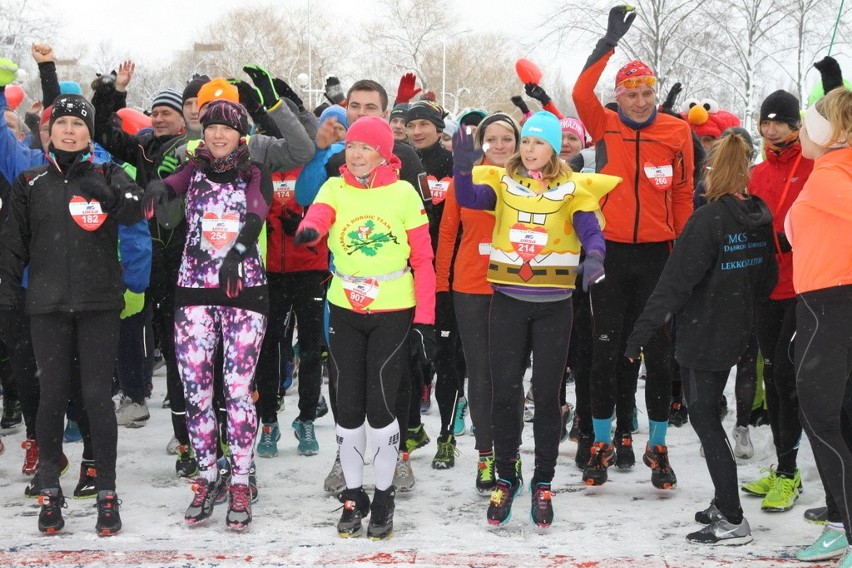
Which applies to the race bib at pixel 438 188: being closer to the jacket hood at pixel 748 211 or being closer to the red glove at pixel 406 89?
the red glove at pixel 406 89

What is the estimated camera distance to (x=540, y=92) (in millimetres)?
6520

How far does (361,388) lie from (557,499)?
1.50 metres

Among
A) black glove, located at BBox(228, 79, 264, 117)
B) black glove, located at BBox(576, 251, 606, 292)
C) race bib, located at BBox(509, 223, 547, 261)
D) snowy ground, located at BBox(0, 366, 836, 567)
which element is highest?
black glove, located at BBox(228, 79, 264, 117)

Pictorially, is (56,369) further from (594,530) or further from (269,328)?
(594,530)

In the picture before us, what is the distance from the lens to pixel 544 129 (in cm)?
549

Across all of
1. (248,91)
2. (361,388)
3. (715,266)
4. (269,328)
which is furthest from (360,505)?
(248,91)

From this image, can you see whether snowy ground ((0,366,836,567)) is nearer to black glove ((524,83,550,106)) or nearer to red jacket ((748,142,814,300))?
red jacket ((748,142,814,300))

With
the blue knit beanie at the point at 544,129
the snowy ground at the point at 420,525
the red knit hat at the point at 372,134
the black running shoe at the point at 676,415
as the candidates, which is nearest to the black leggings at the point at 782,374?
the snowy ground at the point at 420,525

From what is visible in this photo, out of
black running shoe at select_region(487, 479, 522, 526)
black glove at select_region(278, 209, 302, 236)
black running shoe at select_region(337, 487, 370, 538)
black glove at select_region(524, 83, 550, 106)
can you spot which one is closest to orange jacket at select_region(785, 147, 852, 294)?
black running shoe at select_region(487, 479, 522, 526)

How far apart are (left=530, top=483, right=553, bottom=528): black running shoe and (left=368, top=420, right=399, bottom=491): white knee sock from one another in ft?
2.68

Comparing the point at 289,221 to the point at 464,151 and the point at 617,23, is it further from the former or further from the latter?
the point at 617,23

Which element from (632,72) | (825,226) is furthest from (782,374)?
(632,72)

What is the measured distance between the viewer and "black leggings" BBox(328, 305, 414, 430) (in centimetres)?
519

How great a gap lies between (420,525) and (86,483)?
2.11m
